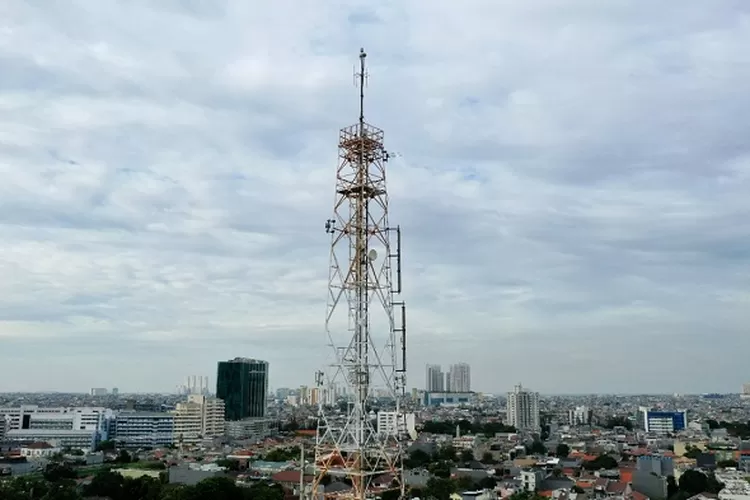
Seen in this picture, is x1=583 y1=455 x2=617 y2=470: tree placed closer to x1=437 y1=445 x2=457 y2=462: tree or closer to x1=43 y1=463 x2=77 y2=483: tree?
x1=437 y1=445 x2=457 y2=462: tree

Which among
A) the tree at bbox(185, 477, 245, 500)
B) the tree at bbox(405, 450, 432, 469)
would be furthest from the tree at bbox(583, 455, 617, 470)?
the tree at bbox(185, 477, 245, 500)

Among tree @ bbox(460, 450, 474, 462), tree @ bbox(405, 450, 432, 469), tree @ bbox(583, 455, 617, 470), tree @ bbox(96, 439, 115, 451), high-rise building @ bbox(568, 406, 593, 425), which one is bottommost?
high-rise building @ bbox(568, 406, 593, 425)

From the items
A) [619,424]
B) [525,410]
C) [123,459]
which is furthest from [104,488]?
[619,424]

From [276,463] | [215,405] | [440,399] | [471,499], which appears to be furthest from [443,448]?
[440,399]

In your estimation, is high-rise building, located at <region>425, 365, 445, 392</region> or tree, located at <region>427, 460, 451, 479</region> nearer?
tree, located at <region>427, 460, 451, 479</region>

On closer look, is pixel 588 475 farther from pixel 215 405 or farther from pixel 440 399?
pixel 440 399

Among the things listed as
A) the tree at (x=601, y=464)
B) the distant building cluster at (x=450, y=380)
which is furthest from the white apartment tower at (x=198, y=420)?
the distant building cluster at (x=450, y=380)

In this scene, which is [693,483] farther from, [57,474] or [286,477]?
[57,474]
